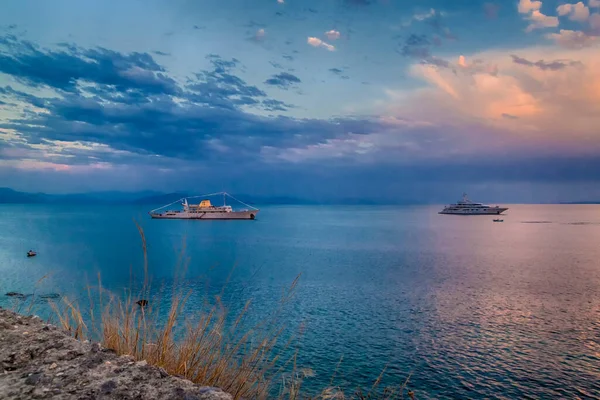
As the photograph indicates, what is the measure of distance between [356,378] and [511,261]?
39087mm

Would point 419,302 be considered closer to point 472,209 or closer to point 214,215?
point 214,215

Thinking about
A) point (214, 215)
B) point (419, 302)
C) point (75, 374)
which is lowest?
point (419, 302)

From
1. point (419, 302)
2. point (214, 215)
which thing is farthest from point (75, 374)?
point (214, 215)

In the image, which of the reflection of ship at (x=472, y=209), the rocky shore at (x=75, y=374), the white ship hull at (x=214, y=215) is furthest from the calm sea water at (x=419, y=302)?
the reflection of ship at (x=472, y=209)

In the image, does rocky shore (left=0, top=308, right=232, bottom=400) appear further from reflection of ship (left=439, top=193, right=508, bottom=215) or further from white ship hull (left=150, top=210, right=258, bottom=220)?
reflection of ship (left=439, top=193, right=508, bottom=215)

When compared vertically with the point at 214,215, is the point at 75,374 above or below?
above

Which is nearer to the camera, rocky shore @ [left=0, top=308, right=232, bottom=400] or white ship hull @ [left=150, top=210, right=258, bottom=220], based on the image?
rocky shore @ [left=0, top=308, right=232, bottom=400]

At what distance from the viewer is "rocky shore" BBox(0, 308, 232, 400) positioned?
2.88 metres

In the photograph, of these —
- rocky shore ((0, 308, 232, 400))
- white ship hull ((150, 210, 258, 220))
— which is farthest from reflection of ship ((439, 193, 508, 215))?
rocky shore ((0, 308, 232, 400))

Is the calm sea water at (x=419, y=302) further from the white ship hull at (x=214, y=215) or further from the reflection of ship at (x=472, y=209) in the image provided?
the reflection of ship at (x=472, y=209)

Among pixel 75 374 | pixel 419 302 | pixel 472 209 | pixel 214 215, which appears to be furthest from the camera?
pixel 472 209

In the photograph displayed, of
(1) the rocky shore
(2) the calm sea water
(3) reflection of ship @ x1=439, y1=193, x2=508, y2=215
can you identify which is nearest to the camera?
(1) the rocky shore

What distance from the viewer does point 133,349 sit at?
4.54m

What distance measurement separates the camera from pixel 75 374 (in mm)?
3178
